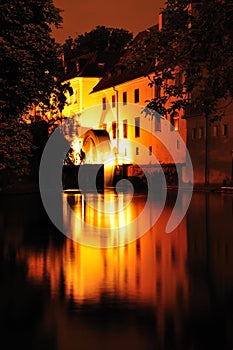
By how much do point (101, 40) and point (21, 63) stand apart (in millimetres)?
82910

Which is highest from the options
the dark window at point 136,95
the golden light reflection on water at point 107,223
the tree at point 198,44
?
the dark window at point 136,95

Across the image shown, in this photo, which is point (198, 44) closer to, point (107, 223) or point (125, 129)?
point (107, 223)

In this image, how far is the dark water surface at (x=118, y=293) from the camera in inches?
317

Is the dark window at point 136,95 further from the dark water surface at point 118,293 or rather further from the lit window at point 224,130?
the dark water surface at point 118,293

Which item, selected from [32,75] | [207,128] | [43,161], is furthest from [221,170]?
[32,75]

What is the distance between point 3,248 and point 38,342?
32.9 feet

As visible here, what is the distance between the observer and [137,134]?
76.9 m

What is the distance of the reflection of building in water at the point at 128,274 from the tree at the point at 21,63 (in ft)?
31.3

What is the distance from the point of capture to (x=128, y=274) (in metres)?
13.2

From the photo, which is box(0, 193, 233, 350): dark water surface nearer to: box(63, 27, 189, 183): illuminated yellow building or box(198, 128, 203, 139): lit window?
box(198, 128, 203, 139): lit window

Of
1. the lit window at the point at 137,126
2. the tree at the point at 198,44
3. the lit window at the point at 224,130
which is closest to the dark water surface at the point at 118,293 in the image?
the tree at the point at 198,44

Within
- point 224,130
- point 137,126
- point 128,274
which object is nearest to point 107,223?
point 128,274

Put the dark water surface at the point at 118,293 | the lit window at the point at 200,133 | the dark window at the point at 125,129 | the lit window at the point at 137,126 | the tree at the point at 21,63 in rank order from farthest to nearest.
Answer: the dark window at the point at 125,129, the lit window at the point at 137,126, the lit window at the point at 200,133, the tree at the point at 21,63, the dark water surface at the point at 118,293

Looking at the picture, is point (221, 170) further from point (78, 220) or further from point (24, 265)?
point (24, 265)
